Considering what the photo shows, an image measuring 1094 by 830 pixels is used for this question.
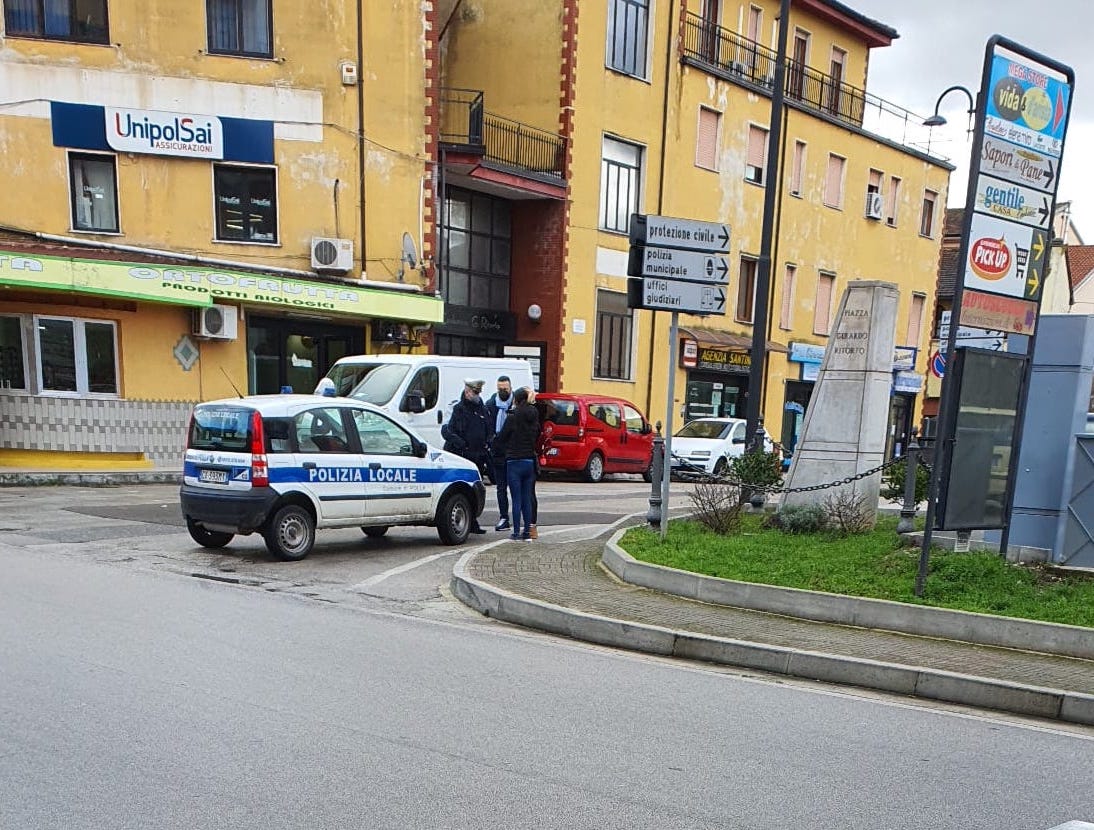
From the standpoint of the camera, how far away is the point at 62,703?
4.62 metres

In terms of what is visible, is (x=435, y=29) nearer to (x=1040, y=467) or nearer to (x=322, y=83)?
(x=322, y=83)

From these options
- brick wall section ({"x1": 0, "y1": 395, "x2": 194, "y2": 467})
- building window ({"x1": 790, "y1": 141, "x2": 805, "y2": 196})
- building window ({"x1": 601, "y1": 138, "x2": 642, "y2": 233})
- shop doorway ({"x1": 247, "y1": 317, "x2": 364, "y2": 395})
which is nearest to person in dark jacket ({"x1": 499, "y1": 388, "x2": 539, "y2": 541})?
brick wall section ({"x1": 0, "y1": 395, "x2": 194, "y2": 467})

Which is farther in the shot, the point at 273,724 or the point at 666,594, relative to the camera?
the point at 666,594

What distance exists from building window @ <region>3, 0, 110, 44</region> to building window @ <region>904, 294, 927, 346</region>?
31.3m

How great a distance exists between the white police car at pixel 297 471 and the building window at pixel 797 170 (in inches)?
915

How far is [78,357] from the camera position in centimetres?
1605

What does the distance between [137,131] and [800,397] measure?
77.3 feet

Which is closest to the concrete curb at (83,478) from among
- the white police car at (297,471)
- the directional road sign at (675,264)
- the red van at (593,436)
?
the white police car at (297,471)

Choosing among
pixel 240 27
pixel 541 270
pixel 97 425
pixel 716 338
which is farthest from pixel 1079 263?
pixel 97 425

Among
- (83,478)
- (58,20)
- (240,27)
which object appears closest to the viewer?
(83,478)

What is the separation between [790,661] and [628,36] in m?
22.2

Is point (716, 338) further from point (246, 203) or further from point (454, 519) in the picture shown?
point (454, 519)

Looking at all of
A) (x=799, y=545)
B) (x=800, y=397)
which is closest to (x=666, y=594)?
(x=799, y=545)

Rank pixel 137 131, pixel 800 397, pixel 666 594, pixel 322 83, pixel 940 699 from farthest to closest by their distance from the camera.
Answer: pixel 800 397, pixel 322 83, pixel 137 131, pixel 666 594, pixel 940 699
